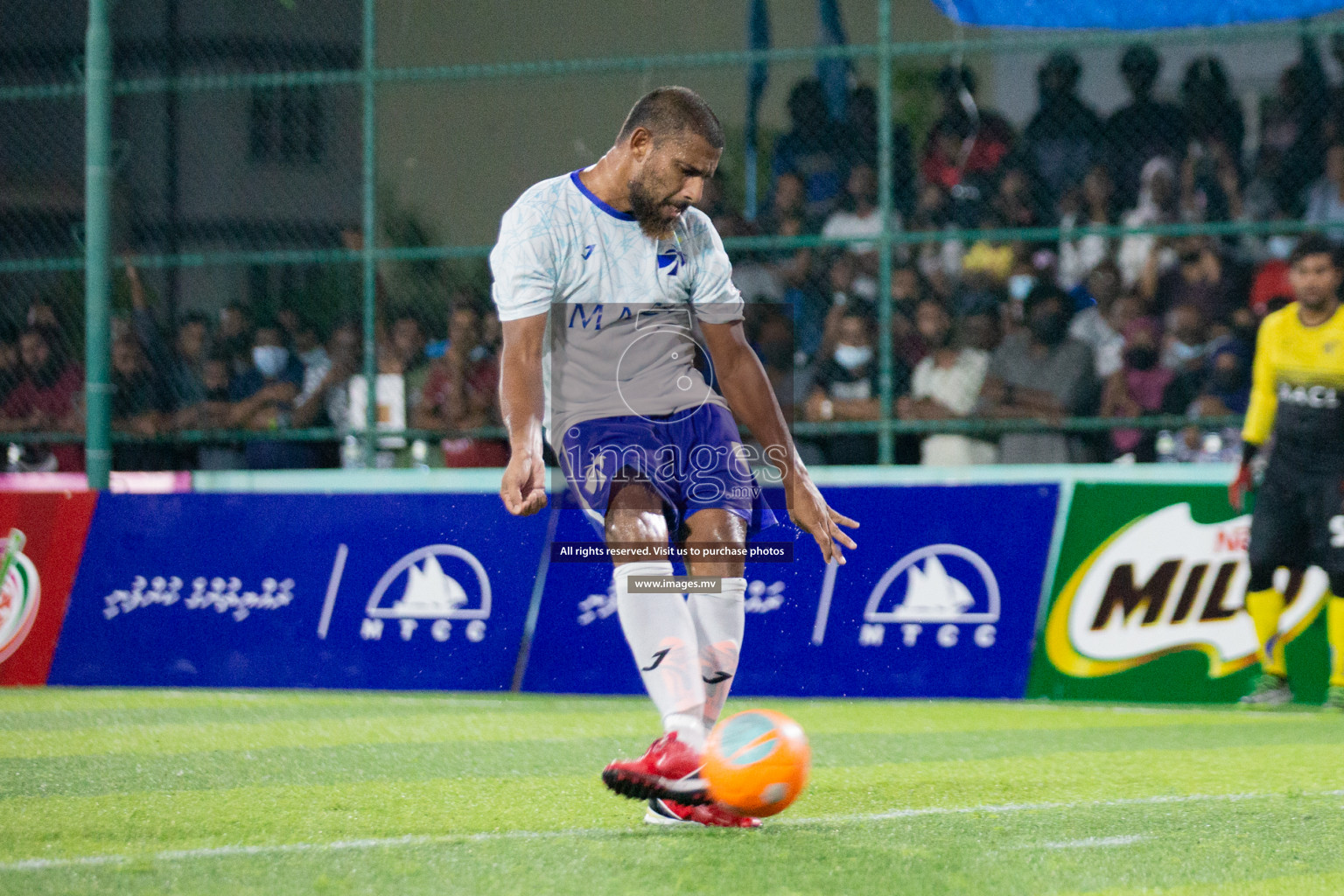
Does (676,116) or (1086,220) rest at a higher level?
(1086,220)

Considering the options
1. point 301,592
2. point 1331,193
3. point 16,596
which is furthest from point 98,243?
point 1331,193

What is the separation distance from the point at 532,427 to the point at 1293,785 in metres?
2.82

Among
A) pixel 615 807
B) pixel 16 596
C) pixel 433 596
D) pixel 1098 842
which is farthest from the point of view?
pixel 16 596

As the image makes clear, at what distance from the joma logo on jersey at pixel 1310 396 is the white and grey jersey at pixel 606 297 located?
14.9ft

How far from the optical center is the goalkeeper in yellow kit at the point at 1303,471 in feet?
26.7

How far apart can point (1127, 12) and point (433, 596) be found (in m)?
5.24

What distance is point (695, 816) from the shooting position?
14.9 ft

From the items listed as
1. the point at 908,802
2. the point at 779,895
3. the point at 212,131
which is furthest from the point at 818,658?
the point at 212,131

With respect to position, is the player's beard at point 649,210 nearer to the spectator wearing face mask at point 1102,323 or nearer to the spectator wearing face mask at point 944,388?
the spectator wearing face mask at point 944,388

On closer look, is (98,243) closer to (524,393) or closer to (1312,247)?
(524,393)

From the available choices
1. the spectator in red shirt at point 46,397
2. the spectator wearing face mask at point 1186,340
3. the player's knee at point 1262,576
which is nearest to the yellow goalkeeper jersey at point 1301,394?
the player's knee at point 1262,576

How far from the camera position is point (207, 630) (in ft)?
30.5

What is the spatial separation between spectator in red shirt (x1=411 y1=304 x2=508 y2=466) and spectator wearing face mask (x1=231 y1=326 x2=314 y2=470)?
85 cm

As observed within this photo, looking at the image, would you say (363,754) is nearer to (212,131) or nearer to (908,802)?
(908,802)
